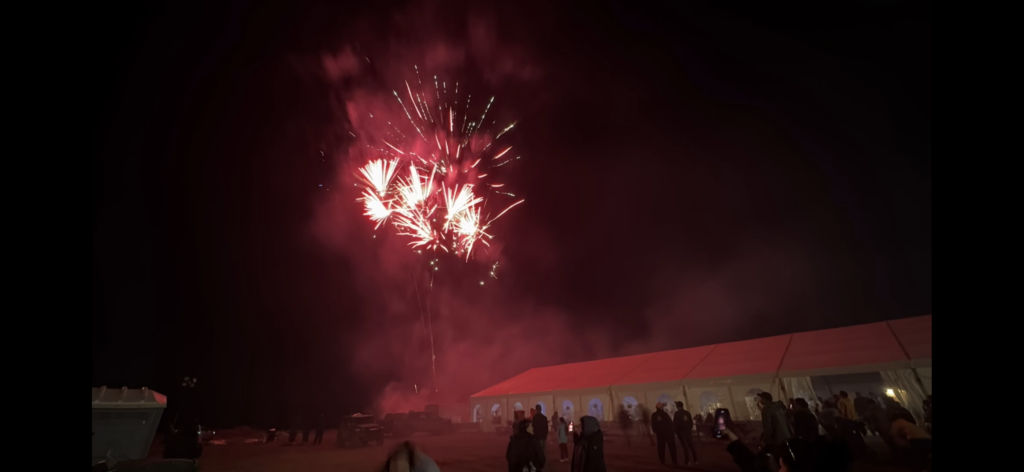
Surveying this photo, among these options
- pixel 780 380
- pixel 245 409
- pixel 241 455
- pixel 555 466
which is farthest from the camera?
pixel 245 409

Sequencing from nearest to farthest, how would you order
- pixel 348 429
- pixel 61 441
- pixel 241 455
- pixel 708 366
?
1. pixel 61 441
2. pixel 241 455
3. pixel 708 366
4. pixel 348 429

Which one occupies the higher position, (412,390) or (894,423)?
(412,390)

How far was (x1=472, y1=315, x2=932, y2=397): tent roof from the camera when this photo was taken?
13.2 m

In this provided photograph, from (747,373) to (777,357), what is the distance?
1.45 metres

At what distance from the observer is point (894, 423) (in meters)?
9.81

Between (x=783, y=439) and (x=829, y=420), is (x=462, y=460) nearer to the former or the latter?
(x=783, y=439)

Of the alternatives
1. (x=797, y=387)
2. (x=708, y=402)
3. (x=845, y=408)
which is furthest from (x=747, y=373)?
(x=845, y=408)

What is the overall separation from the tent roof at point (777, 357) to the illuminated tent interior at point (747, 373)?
3cm

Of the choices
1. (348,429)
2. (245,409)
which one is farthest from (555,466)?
(245,409)

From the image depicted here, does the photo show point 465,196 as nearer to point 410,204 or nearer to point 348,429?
point 410,204

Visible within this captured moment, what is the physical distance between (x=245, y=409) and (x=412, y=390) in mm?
12731

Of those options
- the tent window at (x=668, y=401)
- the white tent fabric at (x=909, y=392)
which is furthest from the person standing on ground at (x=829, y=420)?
the tent window at (x=668, y=401)

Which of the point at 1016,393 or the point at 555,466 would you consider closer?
the point at 1016,393

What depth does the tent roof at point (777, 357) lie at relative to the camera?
43.4 ft
